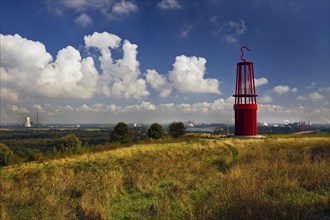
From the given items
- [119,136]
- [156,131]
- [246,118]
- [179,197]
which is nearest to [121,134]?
[119,136]

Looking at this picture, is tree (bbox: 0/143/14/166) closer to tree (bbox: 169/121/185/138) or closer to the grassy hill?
tree (bbox: 169/121/185/138)

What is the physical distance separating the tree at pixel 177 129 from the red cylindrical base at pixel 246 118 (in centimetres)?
1629

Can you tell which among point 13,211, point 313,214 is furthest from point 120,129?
point 313,214

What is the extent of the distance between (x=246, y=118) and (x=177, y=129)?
17918mm

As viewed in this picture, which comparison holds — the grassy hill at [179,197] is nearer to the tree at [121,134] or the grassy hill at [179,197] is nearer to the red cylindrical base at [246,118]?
the red cylindrical base at [246,118]

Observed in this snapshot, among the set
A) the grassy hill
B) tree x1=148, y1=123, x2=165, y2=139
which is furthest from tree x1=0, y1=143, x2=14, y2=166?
the grassy hill

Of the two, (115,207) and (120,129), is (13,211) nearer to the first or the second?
(115,207)

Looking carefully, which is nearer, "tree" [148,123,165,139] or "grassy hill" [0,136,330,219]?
Answer: "grassy hill" [0,136,330,219]

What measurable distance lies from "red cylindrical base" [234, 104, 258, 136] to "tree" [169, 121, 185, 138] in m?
16.3

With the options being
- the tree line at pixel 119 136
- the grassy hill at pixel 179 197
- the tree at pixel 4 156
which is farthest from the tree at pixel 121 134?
the grassy hill at pixel 179 197

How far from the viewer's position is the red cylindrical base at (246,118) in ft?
134

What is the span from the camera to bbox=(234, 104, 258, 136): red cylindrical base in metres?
40.9

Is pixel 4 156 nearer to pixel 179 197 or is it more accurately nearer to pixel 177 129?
pixel 177 129

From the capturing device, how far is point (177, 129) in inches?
2226
